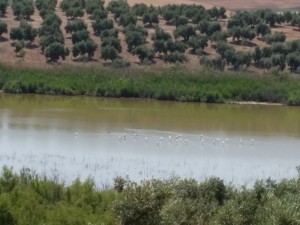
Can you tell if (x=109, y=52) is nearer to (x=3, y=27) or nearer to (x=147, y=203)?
(x=3, y=27)

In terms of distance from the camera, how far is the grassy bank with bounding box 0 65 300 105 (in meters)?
54.2

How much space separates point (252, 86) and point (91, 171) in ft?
91.3

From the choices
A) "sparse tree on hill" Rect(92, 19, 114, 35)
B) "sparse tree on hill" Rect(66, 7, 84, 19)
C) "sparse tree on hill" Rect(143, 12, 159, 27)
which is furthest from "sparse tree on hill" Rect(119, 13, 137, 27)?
"sparse tree on hill" Rect(66, 7, 84, 19)

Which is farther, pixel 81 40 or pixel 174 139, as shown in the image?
pixel 81 40

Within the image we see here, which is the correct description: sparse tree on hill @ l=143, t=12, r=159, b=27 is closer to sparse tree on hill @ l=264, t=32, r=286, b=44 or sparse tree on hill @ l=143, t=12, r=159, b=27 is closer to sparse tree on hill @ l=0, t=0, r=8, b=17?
sparse tree on hill @ l=264, t=32, r=286, b=44

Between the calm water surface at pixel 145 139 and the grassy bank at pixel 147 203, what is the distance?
363cm

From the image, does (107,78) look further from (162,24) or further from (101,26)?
(162,24)

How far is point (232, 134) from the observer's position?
39.8 m

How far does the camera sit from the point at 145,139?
1443 inches

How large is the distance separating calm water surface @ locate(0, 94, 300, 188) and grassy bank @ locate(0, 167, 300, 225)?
3.63 meters

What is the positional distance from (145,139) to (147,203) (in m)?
17.3

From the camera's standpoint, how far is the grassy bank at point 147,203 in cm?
1909

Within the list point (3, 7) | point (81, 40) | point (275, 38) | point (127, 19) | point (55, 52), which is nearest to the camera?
point (55, 52)

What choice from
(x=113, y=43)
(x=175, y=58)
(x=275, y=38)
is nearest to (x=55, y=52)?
(x=113, y=43)
